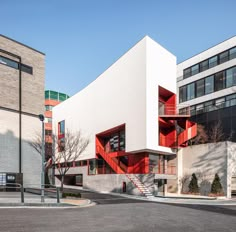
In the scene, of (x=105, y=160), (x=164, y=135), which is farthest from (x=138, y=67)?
(x=105, y=160)

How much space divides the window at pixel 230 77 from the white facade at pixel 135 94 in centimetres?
1027

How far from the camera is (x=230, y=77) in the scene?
3800cm

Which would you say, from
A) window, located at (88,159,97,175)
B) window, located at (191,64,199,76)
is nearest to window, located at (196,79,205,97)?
window, located at (191,64,199,76)

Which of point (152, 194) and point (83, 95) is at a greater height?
point (83, 95)

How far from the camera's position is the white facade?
90.8 ft

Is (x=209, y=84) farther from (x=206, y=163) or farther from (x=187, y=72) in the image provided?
(x=206, y=163)

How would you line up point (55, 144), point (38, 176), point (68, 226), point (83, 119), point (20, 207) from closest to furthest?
point (68, 226) < point (20, 207) < point (38, 176) < point (83, 119) < point (55, 144)

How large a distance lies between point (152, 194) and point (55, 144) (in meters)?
21.4

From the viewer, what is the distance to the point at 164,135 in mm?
31547

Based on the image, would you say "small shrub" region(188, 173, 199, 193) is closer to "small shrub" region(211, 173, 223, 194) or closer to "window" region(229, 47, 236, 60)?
"small shrub" region(211, 173, 223, 194)

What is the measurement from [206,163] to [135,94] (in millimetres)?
9895

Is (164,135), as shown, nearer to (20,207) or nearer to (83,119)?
(83,119)

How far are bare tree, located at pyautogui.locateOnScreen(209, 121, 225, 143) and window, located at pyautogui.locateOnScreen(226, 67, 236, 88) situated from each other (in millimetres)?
5566

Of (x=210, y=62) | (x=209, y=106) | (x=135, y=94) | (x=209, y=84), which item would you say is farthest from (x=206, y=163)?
(x=210, y=62)
